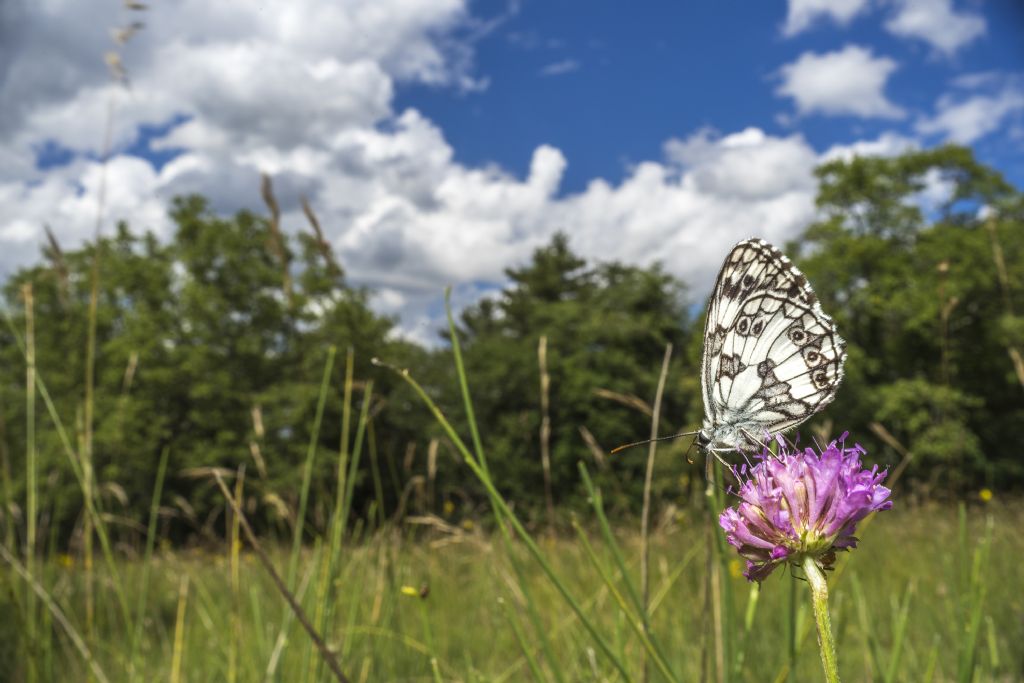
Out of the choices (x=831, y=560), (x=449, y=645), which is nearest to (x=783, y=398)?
(x=831, y=560)

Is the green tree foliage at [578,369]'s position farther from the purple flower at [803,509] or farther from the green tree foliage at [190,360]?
the purple flower at [803,509]

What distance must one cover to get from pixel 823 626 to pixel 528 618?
1.31 metres

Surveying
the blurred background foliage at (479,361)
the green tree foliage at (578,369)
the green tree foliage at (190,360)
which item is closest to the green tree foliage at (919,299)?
the blurred background foliage at (479,361)

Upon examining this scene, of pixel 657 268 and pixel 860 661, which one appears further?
pixel 657 268

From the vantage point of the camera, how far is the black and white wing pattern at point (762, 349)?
119 centimetres

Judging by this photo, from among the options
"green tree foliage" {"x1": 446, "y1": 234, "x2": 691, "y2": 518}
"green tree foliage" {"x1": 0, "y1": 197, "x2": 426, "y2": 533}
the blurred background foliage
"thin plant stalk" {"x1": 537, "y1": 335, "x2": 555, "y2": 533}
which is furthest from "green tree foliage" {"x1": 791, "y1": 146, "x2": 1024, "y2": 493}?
"thin plant stalk" {"x1": 537, "y1": 335, "x2": 555, "y2": 533}

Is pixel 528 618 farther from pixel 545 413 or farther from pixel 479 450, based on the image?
pixel 479 450

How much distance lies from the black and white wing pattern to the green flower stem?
445mm

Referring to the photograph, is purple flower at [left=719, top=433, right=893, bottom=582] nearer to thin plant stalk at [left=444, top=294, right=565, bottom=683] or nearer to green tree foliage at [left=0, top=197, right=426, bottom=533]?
thin plant stalk at [left=444, top=294, right=565, bottom=683]

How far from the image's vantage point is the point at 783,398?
48.2 inches

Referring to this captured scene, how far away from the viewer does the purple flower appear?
79cm

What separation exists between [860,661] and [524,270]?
43354 mm

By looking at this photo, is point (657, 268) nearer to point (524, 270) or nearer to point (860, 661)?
point (524, 270)

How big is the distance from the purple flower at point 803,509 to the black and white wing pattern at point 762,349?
0.31 metres
